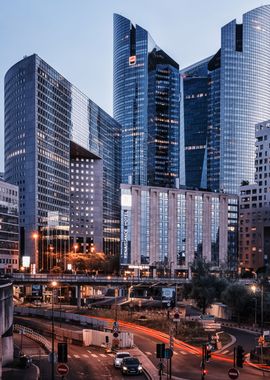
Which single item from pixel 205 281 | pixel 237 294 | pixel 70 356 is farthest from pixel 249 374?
pixel 205 281

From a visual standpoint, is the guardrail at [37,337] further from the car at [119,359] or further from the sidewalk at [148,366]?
the car at [119,359]

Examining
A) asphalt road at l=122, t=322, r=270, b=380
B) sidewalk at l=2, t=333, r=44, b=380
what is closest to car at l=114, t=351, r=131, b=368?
asphalt road at l=122, t=322, r=270, b=380

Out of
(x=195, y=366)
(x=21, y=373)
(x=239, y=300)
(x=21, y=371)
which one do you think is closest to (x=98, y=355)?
(x=195, y=366)

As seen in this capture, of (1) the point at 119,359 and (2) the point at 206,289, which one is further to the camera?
(2) the point at 206,289

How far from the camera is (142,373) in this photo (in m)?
63.3

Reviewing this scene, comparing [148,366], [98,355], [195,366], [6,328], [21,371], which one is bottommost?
[98,355]

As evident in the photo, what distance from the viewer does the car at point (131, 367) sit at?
2440 inches

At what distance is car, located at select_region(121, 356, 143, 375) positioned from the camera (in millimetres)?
61969

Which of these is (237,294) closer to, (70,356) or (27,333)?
(27,333)

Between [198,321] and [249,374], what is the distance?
4264 cm

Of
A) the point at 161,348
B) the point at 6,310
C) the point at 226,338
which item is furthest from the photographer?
the point at 226,338

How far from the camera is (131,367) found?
62.0 meters

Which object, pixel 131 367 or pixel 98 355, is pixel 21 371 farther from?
pixel 98 355

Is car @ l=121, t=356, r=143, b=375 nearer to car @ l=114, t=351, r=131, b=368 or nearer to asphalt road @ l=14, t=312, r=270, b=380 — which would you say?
asphalt road @ l=14, t=312, r=270, b=380
